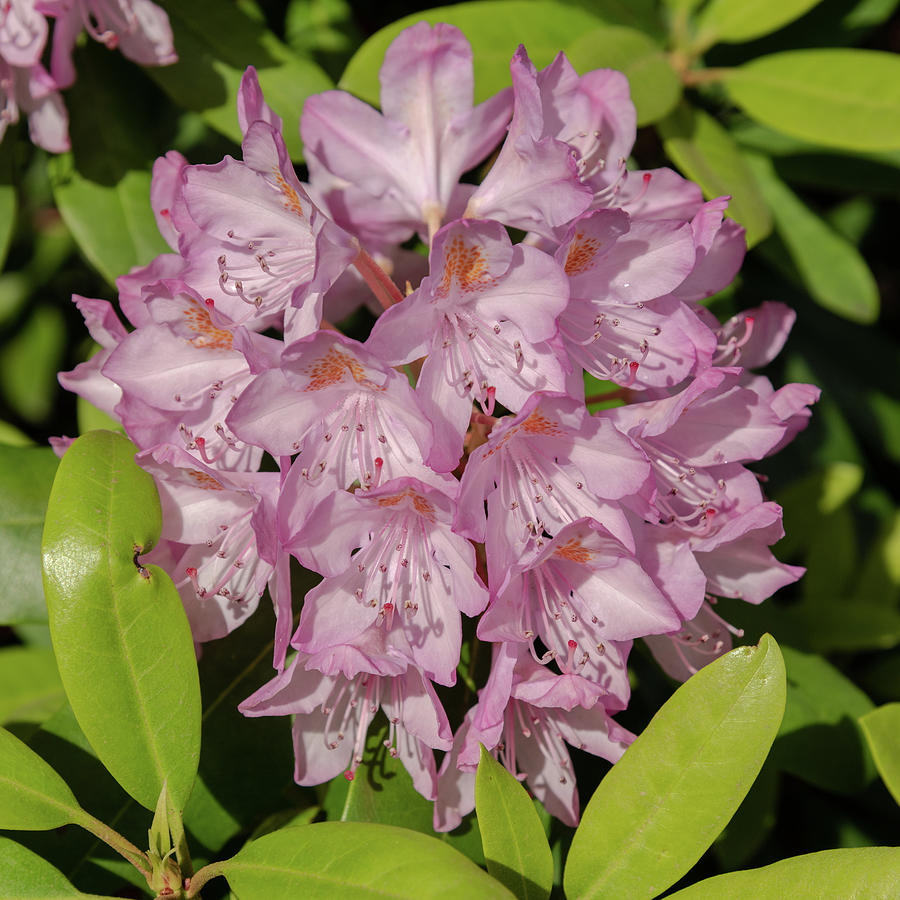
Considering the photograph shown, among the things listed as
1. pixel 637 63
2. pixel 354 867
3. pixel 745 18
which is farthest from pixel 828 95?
pixel 354 867

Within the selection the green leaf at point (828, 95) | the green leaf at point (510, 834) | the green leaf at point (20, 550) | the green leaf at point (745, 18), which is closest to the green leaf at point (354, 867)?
the green leaf at point (510, 834)

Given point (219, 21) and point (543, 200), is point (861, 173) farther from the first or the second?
point (219, 21)

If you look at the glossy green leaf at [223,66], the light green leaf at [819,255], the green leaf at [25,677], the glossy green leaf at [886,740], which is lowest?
the green leaf at [25,677]

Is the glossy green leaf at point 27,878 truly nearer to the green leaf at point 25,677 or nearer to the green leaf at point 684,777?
the green leaf at point 684,777

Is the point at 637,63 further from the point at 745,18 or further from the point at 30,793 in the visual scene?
the point at 30,793

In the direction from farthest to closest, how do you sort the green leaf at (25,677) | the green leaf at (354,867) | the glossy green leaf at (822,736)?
the green leaf at (25,677) < the glossy green leaf at (822,736) < the green leaf at (354,867)

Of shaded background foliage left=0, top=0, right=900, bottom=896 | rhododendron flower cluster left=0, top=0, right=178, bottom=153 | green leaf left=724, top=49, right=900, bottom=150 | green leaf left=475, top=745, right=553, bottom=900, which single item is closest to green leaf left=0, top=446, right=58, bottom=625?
shaded background foliage left=0, top=0, right=900, bottom=896

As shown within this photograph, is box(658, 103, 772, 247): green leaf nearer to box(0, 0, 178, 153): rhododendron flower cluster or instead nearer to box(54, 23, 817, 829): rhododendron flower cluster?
box(54, 23, 817, 829): rhododendron flower cluster
